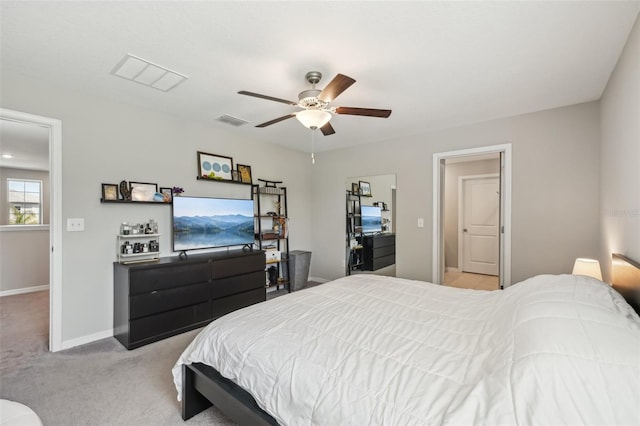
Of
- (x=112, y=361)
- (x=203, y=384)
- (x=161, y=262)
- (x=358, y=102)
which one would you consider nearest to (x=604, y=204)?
(x=358, y=102)

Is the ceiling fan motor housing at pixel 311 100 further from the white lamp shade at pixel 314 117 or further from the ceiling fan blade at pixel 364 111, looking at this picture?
the ceiling fan blade at pixel 364 111

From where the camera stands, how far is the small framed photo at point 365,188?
466 cm

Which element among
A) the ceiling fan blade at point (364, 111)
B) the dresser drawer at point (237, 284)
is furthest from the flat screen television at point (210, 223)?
the ceiling fan blade at point (364, 111)

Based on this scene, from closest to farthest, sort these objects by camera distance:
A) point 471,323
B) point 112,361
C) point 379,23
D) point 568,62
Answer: point 471,323
point 379,23
point 568,62
point 112,361

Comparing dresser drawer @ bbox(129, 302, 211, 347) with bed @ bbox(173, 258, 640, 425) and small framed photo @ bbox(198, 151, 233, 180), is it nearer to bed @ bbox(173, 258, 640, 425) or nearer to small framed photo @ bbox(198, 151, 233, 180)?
bed @ bbox(173, 258, 640, 425)

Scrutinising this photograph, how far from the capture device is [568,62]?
7.22 feet

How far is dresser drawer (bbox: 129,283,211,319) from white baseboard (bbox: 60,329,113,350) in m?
0.57

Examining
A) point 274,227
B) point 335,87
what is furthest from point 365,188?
point 335,87

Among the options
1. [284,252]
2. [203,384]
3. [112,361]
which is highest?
[284,252]

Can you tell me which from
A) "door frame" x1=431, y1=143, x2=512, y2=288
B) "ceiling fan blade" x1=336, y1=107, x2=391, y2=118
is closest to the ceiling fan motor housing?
"ceiling fan blade" x1=336, y1=107, x2=391, y2=118

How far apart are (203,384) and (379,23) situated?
2.40 metres

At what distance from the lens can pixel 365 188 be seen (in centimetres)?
470

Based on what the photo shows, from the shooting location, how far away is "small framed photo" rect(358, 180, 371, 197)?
4656 mm

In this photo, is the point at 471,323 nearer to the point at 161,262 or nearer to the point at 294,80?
the point at 294,80
